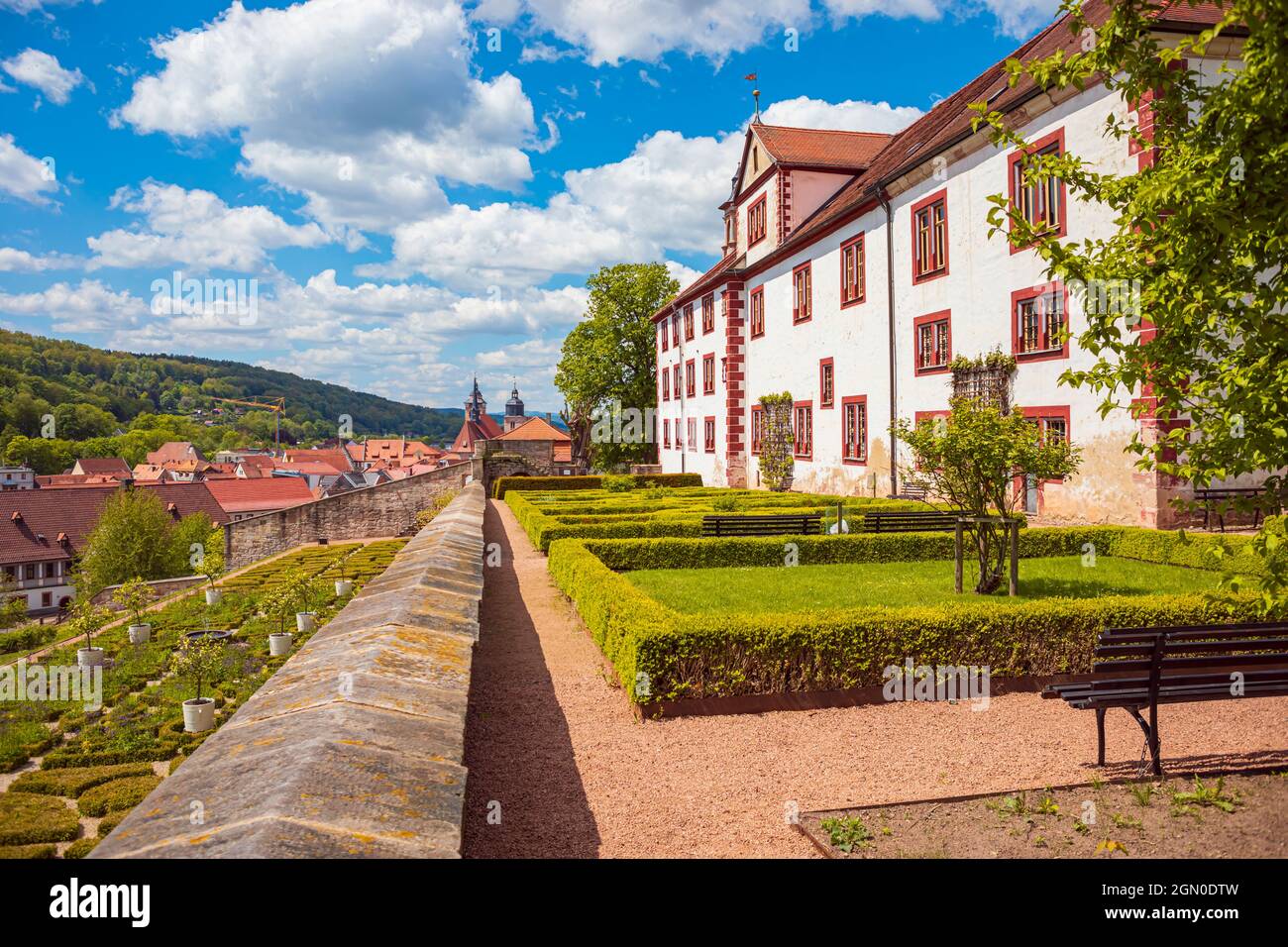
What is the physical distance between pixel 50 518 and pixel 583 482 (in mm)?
48968

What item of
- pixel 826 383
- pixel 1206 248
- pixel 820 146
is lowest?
pixel 1206 248

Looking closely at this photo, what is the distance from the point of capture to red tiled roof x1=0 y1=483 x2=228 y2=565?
5869 centimetres

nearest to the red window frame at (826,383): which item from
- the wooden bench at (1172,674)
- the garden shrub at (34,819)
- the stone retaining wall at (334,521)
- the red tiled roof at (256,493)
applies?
the stone retaining wall at (334,521)

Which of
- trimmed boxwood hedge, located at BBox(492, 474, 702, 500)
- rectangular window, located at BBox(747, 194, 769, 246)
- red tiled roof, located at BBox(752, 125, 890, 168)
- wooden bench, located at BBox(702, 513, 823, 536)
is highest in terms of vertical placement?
red tiled roof, located at BBox(752, 125, 890, 168)

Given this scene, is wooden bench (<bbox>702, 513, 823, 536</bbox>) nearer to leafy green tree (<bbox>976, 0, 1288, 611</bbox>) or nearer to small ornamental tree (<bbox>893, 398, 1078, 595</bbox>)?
small ornamental tree (<bbox>893, 398, 1078, 595</bbox>)

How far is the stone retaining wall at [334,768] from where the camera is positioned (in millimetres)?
2508

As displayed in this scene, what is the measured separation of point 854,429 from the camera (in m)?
26.0

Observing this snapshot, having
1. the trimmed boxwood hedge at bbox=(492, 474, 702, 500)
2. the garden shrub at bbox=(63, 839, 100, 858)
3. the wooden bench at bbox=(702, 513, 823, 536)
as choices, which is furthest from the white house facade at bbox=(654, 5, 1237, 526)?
the garden shrub at bbox=(63, 839, 100, 858)

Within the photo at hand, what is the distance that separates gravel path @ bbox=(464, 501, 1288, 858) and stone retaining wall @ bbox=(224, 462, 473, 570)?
2740cm

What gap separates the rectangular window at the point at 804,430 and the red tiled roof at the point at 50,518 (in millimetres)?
50668

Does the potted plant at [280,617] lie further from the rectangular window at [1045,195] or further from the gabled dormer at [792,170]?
the gabled dormer at [792,170]

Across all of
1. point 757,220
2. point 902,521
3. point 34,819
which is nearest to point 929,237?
point 902,521

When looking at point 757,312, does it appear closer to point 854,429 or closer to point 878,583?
point 854,429
